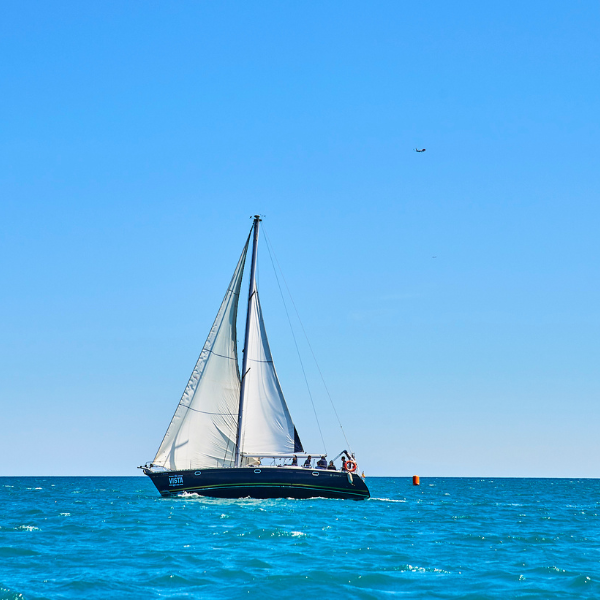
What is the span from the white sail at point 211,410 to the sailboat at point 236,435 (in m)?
0.06

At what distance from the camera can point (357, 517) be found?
3456 cm

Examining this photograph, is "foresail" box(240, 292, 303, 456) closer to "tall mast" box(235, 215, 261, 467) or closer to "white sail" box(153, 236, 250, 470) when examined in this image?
"tall mast" box(235, 215, 261, 467)

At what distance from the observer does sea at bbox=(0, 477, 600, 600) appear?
661 inches

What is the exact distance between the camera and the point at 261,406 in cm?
4312

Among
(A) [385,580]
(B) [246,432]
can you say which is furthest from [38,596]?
(B) [246,432]

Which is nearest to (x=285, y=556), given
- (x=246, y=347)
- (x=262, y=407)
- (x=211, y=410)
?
(x=211, y=410)

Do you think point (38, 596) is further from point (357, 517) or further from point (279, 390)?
point (279, 390)

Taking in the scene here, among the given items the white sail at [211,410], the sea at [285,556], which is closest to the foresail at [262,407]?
the white sail at [211,410]

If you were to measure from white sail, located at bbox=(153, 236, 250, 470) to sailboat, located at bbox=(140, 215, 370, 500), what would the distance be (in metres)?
0.06

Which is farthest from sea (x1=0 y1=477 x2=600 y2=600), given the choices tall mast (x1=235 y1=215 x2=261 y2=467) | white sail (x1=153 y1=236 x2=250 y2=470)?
tall mast (x1=235 y1=215 x2=261 y2=467)

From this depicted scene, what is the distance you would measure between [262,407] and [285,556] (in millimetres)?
22219

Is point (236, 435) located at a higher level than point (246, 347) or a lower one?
lower

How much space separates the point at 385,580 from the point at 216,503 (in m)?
21.4

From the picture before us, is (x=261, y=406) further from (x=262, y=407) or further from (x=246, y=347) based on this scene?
(x=246, y=347)
